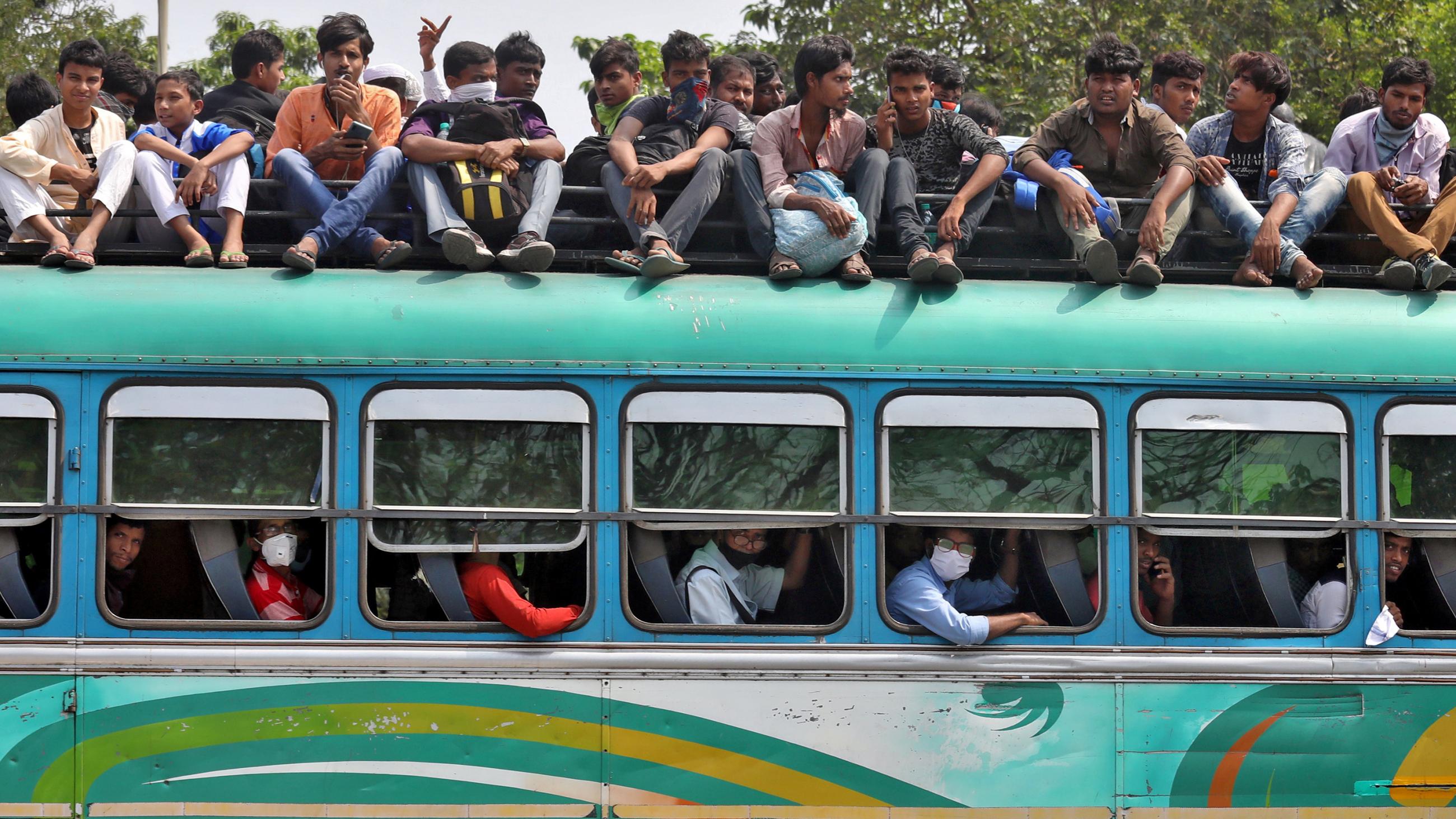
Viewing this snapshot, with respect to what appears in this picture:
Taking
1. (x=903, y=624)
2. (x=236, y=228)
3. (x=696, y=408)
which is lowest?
(x=903, y=624)

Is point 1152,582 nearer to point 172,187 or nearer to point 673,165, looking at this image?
point 673,165

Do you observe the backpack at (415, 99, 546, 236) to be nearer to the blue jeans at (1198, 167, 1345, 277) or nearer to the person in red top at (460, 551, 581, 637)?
the person in red top at (460, 551, 581, 637)

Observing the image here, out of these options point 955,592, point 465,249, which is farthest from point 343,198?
point 955,592

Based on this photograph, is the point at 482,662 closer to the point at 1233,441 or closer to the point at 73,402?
the point at 73,402

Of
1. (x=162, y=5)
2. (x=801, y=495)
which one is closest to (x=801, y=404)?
(x=801, y=495)

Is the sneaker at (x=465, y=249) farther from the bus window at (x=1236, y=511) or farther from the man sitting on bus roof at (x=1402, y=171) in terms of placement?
the man sitting on bus roof at (x=1402, y=171)

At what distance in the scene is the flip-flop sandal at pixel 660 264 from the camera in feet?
18.5

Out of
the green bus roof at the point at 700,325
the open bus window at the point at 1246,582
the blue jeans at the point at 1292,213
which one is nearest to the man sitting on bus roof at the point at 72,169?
the green bus roof at the point at 700,325

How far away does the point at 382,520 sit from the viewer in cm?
541

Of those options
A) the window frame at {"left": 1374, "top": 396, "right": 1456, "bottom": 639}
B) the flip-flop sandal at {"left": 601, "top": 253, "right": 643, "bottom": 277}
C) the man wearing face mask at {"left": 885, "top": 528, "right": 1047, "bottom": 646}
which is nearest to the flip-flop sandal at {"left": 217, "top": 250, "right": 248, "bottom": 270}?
the flip-flop sandal at {"left": 601, "top": 253, "right": 643, "bottom": 277}

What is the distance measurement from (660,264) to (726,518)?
1064 mm

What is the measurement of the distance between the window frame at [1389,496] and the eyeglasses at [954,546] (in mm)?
1661

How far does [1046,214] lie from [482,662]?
310 cm

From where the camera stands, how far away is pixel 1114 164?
20.9ft
